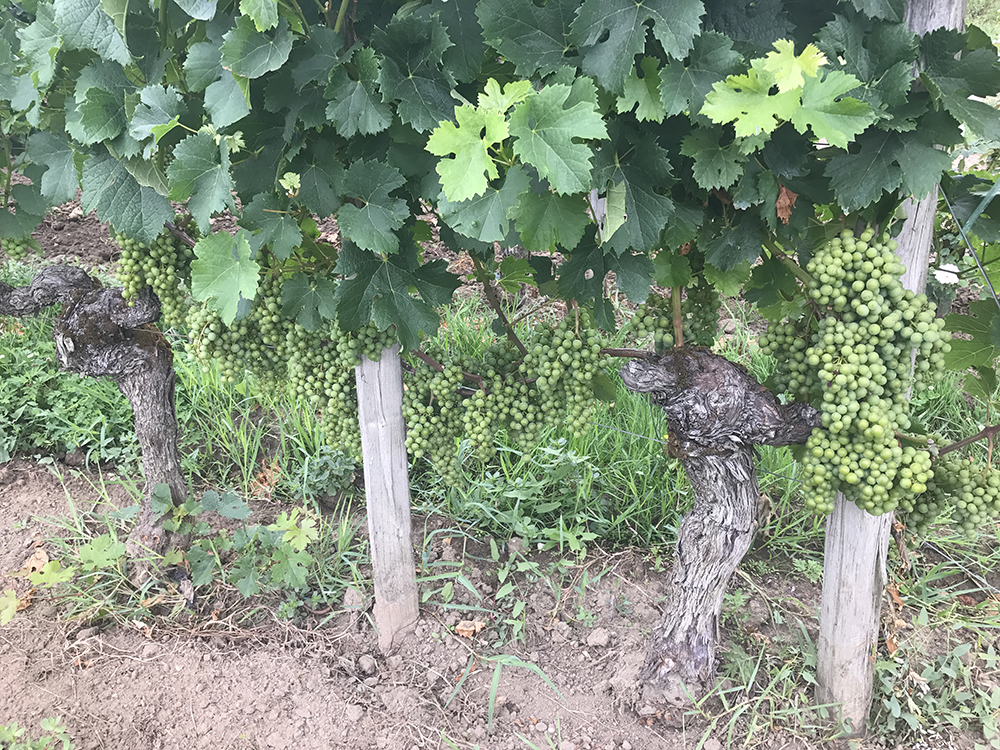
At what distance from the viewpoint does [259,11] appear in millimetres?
1259

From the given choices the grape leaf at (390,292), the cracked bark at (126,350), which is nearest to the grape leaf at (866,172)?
the grape leaf at (390,292)

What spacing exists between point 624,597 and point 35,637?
210 centimetres

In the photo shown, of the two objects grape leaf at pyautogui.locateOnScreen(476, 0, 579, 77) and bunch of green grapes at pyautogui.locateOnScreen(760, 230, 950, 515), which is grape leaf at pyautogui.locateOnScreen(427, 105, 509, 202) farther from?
bunch of green grapes at pyautogui.locateOnScreen(760, 230, 950, 515)

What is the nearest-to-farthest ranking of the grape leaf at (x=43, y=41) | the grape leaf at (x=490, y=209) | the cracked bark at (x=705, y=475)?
the grape leaf at (x=490, y=209) < the grape leaf at (x=43, y=41) < the cracked bark at (x=705, y=475)

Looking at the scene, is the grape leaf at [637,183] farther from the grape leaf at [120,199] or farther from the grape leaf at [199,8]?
the grape leaf at [120,199]

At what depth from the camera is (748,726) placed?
2.12 metres

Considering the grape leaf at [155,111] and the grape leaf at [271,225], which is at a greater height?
the grape leaf at [155,111]

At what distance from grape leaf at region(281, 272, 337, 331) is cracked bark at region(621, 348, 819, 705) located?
2.49 ft

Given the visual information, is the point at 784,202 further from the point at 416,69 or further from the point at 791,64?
the point at 416,69

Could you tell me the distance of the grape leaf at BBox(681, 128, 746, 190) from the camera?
1334mm

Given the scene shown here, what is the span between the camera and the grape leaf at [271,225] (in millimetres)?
1577

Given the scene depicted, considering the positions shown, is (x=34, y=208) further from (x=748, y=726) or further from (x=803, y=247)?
(x=748, y=726)

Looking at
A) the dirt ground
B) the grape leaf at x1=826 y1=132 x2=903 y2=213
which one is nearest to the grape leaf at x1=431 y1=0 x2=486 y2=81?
the grape leaf at x1=826 y1=132 x2=903 y2=213

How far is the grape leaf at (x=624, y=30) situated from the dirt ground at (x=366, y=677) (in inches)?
71.4
